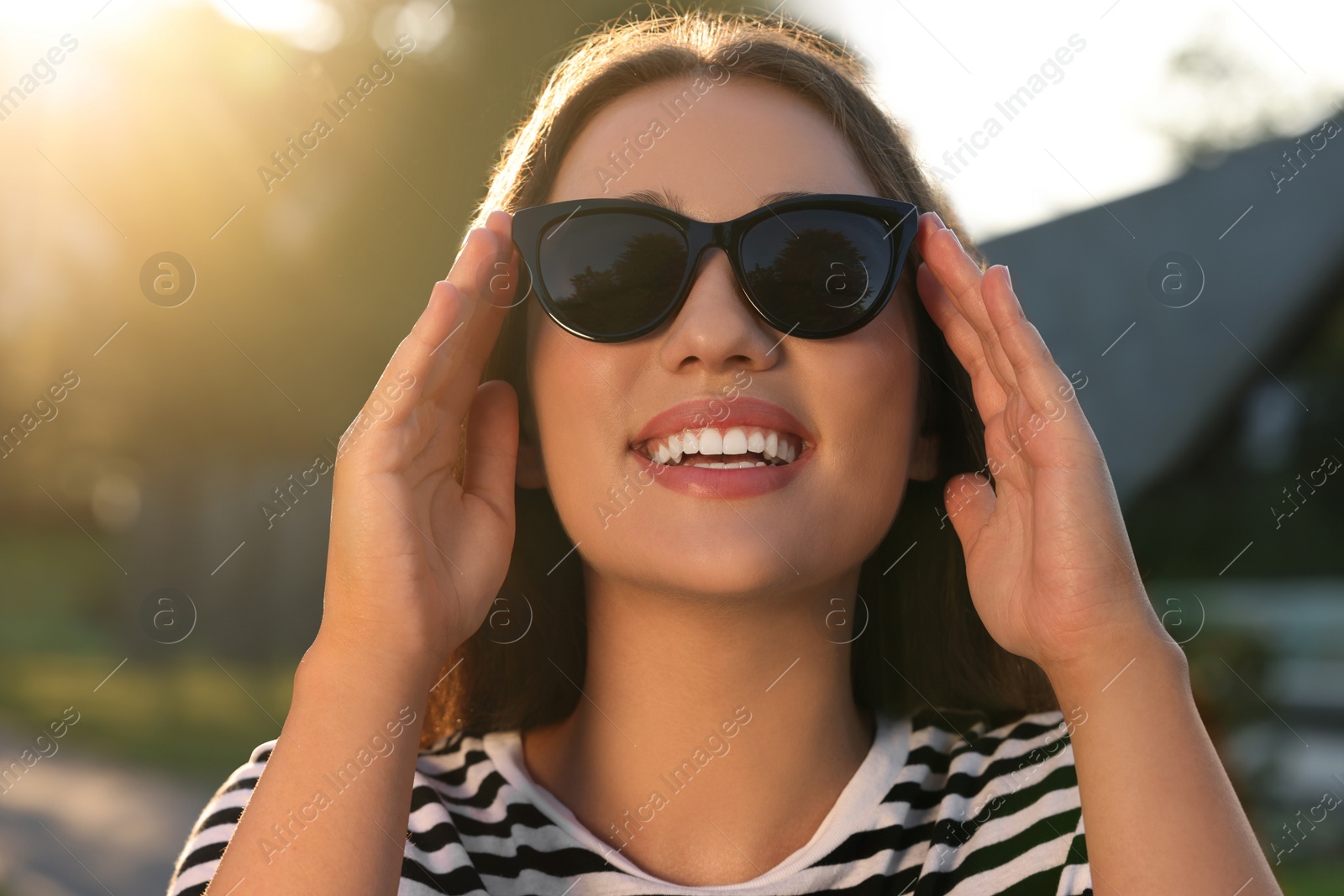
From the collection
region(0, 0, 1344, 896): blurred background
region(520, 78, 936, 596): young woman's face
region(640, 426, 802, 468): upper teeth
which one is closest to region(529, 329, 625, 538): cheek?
region(520, 78, 936, 596): young woman's face

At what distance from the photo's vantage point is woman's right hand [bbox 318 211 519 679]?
6.55ft

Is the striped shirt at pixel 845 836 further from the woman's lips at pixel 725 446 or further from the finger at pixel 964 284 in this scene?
the finger at pixel 964 284

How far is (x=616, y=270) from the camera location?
2.12m

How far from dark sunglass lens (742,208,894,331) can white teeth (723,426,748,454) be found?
252mm

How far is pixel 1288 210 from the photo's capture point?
8562 millimetres

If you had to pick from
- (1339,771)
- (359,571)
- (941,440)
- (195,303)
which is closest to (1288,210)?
(1339,771)

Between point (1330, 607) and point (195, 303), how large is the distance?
35.9 feet

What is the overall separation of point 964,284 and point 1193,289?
634cm

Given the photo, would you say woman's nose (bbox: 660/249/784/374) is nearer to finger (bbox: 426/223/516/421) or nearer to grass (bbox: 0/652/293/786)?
finger (bbox: 426/223/516/421)

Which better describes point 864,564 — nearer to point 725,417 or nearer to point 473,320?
point 725,417

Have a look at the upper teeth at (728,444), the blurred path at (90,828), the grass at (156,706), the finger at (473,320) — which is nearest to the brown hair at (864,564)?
the finger at (473,320)

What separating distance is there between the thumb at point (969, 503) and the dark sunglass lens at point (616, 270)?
0.81 metres

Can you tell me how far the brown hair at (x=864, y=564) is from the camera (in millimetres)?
2508

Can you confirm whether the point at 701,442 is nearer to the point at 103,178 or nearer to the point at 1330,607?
the point at 103,178
